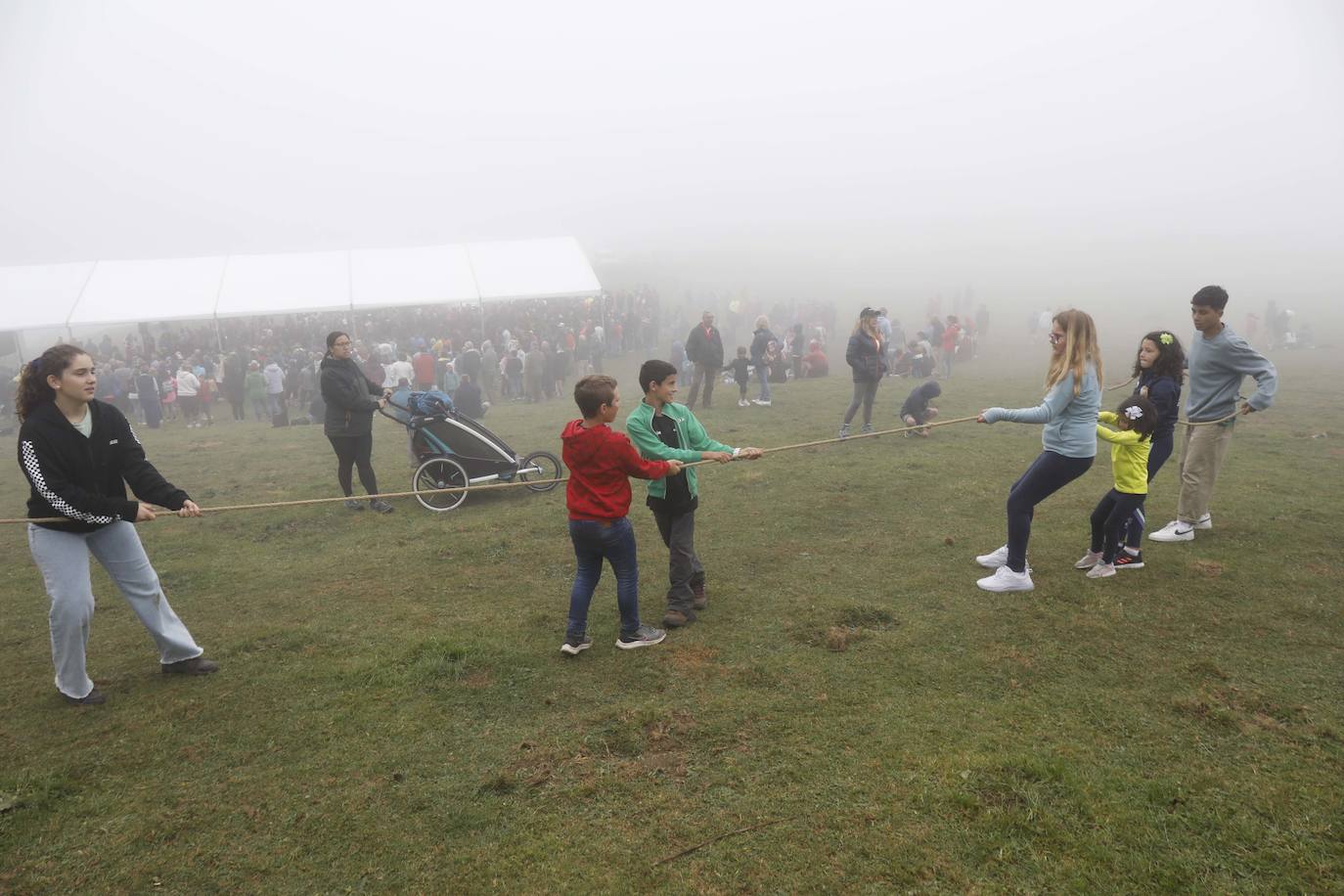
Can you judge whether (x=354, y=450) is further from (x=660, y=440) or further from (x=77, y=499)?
(x=660, y=440)

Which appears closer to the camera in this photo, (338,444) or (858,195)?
(338,444)

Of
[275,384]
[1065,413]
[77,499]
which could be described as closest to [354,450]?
[77,499]

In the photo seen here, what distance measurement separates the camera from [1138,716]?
386 cm

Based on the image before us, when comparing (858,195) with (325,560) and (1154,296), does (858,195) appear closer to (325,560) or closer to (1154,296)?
(1154,296)

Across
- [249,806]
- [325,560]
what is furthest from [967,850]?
[325,560]

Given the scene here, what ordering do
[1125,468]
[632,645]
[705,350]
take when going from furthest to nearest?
[705,350] < [1125,468] < [632,645]

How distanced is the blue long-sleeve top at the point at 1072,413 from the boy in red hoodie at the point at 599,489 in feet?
8.13

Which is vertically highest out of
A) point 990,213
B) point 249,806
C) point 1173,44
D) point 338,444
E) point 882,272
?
point 1173,44

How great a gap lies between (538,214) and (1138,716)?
8400 centimetres

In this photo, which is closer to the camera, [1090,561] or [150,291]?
[1090,561]

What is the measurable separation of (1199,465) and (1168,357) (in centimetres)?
107

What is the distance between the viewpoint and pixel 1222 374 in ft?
19.6

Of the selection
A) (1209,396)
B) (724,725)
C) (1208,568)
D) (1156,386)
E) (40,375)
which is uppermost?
(40,375)

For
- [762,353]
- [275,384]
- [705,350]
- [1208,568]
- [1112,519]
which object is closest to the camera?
[1112,519]
